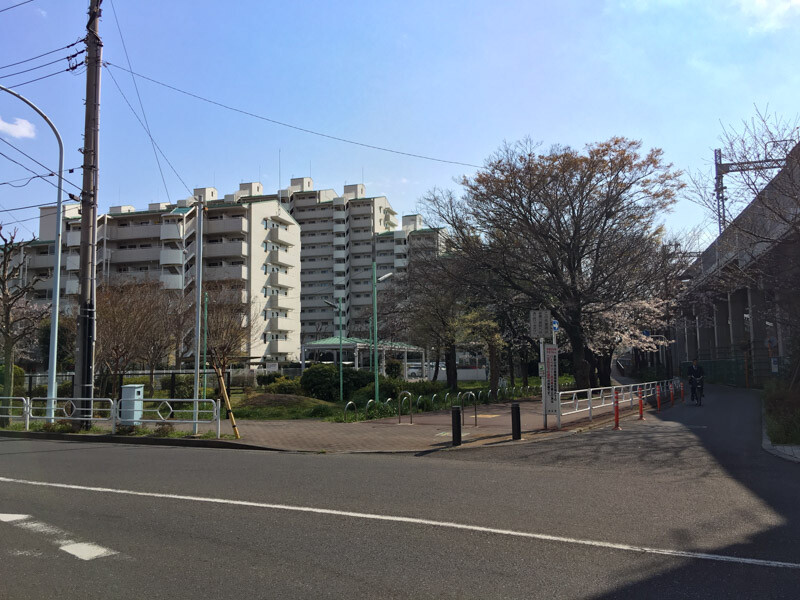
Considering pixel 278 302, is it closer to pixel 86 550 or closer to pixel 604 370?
pixel 604 370

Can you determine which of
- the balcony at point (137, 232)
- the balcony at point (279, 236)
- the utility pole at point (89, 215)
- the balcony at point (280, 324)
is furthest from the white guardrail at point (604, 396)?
the balcony at point (137, 232)

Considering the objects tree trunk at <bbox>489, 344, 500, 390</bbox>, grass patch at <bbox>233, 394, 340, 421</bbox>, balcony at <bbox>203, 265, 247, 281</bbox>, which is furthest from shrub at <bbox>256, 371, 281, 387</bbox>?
balcony at <bbox>203, 265, 247, 281</bbox>

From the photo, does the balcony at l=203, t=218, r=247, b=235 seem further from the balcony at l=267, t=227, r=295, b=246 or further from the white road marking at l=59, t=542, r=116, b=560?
the white road marking at l=59, t=542, r=116, b=560

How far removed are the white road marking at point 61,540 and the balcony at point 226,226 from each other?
168 ft

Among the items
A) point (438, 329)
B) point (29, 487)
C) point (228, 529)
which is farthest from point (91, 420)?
point (438, 329)

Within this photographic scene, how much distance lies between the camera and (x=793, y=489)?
7730 millimetres

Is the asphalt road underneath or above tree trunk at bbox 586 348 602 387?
underneath

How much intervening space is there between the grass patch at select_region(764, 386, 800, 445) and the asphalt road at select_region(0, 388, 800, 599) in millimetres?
2024

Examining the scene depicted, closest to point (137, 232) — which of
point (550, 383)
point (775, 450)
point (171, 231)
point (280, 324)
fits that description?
point (171, 231)

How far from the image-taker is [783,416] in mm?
14602

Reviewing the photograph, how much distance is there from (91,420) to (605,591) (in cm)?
1456

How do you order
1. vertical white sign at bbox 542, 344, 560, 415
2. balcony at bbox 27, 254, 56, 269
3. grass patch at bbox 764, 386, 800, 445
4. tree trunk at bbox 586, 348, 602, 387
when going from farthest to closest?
balcony at bbox 27, 254, 56, 269
tree trunk at bbox 586, 348, 602, 387
vertical white sign at bbox 542, 344, 560, 415
grass patch at bbox 764, 386, 800, 445

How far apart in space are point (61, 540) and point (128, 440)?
9066 millimetres

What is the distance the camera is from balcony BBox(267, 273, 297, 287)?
60844 millimetres
